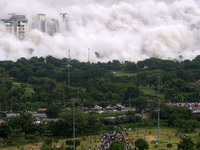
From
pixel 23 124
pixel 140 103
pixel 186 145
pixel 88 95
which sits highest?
pixel 88 95

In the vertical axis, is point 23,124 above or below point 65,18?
below

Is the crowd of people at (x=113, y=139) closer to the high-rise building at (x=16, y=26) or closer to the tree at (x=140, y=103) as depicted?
the tree at (x=140, y=103)

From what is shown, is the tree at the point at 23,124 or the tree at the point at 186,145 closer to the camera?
the tree at the point at 186,145

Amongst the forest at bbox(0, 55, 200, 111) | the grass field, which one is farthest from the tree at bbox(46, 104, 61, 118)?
the grass field

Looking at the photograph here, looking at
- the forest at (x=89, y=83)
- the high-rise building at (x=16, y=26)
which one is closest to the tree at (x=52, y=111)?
the forest at (x=89, y=83)

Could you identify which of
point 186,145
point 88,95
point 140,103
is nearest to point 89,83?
point 88,95

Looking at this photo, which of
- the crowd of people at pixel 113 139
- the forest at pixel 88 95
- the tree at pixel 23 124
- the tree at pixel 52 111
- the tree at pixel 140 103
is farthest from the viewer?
the tree at pixel 140 103

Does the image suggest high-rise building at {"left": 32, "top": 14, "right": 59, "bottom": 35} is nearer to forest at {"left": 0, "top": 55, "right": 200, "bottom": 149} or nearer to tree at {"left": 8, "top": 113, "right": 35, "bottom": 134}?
forest at {"left": 0, "top": 55, "right": 200, "bottom": 149}

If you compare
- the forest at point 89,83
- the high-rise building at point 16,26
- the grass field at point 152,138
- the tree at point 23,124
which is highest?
the high-rise building at point 16,26

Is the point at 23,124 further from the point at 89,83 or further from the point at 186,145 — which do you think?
the point at 89,83
